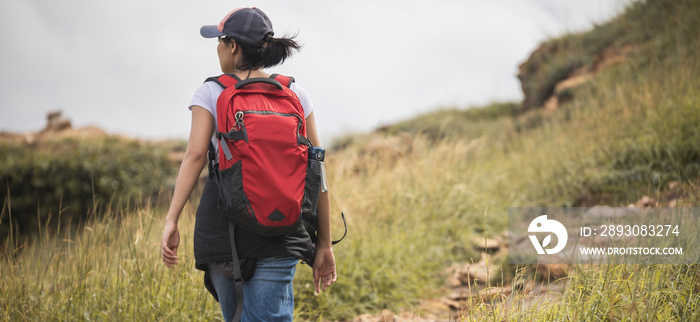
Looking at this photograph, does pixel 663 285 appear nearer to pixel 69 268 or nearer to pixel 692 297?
pixel 692 297

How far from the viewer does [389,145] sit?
25.9 feet

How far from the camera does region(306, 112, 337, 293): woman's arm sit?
2.33 meters

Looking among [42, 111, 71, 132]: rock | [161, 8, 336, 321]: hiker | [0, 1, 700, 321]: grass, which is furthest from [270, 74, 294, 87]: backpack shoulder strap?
[42, 111, 71, 132]: rock

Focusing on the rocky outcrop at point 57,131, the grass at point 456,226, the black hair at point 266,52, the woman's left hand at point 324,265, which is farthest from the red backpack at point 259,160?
the rocky outcrop at point 57,131

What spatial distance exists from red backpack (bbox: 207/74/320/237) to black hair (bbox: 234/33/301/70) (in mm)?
162

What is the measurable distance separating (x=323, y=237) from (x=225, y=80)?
841 mm

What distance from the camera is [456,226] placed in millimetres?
6141

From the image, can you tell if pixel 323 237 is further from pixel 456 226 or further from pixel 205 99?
pixel 456 226

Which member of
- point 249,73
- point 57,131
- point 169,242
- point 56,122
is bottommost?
point 169,242

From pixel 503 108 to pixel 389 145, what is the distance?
990cm

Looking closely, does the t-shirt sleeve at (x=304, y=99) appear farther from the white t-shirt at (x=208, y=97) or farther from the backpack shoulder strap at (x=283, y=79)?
the white t-shirt at (x=208, y=97)

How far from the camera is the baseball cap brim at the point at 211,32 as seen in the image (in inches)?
85.7

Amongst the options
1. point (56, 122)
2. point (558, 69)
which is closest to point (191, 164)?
point (558, 69)

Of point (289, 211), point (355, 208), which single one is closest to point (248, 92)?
point (289, 211)
